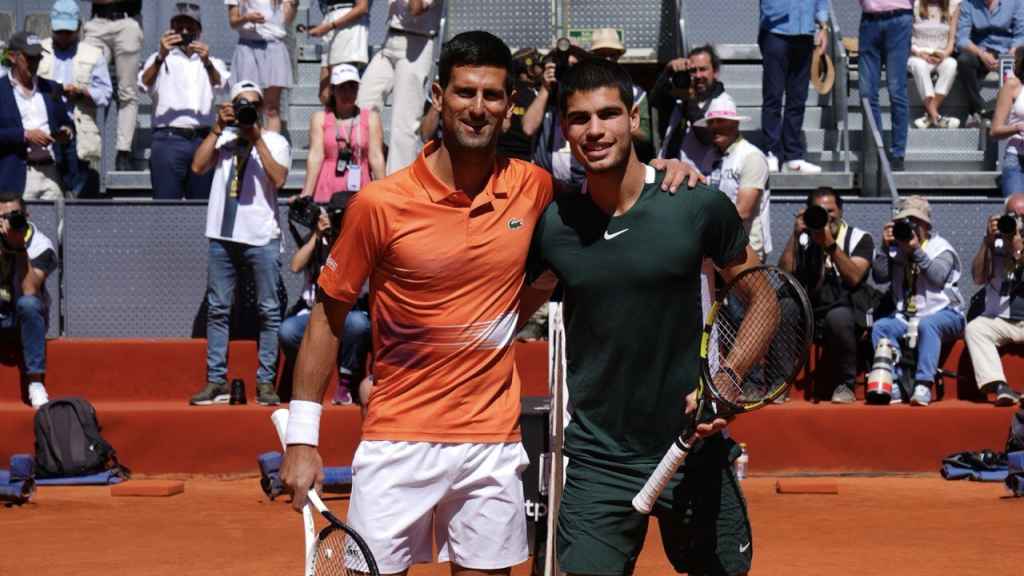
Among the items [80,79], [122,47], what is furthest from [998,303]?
[122,47]

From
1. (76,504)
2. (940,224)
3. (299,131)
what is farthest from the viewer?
(299,131)

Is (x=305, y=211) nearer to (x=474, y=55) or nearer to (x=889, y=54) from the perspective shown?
(x=889, y=54)

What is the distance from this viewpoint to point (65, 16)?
14.6m

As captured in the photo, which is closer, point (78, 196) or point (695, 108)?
point (695, 108)

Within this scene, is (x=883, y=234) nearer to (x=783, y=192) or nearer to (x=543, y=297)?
(x=783, y=192)

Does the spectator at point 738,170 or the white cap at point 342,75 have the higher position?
the white cap at point 342,75

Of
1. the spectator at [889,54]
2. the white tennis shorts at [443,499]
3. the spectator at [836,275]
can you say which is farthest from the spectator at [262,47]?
the white tennis shorts at [443,499]

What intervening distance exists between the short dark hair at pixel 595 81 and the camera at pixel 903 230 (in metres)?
7.06

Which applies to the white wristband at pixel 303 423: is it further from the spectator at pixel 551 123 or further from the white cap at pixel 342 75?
the white cap at pixel 342 75

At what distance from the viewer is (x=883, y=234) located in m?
12.4

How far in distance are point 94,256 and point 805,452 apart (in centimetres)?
584

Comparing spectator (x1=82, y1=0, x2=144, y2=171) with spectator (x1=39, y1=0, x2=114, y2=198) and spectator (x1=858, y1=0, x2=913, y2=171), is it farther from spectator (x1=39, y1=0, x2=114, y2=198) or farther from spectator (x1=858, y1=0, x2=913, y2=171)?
spectator (x1=858, y1=0, x2=913, y2=171)

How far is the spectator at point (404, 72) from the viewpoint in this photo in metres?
13.2

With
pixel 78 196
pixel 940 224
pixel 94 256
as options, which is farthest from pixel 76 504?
pixel 940 224
